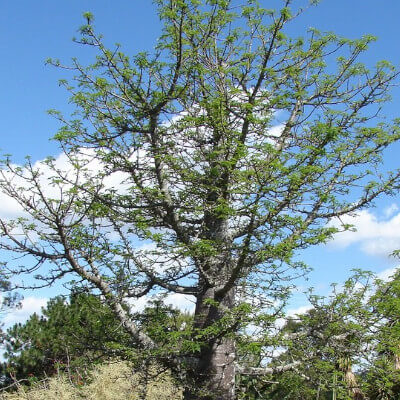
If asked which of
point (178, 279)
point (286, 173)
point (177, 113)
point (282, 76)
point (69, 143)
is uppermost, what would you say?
point (282, 76)

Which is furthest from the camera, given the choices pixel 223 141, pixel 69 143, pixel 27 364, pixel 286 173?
pixel 27 364

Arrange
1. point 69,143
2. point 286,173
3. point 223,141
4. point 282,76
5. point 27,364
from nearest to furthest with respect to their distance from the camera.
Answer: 1. point 286,173
2. point 223,141
3. point 69,143
4. point 282,76
5. point 27,364

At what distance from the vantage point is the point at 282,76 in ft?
26.6

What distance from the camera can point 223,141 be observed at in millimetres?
7133

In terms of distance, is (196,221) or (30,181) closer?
(30,181)

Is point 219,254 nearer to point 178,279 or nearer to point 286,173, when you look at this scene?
point 178,279

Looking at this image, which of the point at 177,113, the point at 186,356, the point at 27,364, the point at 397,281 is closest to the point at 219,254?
the point at 186,356

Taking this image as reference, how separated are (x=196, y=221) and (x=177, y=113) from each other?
1684 mm

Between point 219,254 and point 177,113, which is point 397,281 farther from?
point 177,113

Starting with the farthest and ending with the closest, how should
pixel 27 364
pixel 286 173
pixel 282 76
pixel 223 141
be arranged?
1. pixel 27 364
2. pixel 282 76
3. pixel 223 141
4. pixel 286 173

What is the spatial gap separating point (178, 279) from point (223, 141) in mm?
2252

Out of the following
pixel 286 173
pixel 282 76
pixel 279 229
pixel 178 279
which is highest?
pixel 282 76

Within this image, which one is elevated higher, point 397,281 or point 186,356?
point 397,281

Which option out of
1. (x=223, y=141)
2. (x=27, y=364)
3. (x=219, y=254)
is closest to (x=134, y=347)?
(x=219, y=254)
